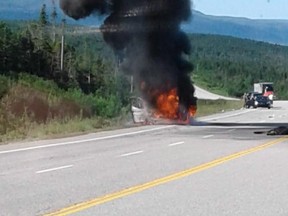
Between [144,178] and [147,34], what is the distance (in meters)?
24.4

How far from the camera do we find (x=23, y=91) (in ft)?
129

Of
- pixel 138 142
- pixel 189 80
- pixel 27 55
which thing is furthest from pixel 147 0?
pixel 27 55

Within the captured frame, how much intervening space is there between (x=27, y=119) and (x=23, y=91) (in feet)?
18.6

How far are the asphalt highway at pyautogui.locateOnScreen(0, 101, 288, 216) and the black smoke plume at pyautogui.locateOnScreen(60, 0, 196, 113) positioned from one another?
43.1ft

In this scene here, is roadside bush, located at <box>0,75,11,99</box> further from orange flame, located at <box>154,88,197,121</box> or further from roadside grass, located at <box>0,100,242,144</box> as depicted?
orange flame, located at <box>154,88,197,121</box>

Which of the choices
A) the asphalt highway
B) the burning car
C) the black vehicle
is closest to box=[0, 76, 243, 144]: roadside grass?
the burning car

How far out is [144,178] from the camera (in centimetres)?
1521

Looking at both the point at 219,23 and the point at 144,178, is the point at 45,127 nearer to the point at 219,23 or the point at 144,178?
the point at 144,178

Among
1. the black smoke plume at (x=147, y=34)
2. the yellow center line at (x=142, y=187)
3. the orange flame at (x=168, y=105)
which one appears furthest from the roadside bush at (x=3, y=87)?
the yellow center line at (x=142, y=187)

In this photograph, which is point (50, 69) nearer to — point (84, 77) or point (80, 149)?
point (84, 77)

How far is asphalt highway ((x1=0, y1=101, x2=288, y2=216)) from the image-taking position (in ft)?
37.2

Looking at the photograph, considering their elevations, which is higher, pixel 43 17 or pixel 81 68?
pixel 43 17

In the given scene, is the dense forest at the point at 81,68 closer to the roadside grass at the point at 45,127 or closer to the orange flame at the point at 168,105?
the orange flame at the point at 168,105

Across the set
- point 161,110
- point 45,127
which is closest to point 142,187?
point 45,127
